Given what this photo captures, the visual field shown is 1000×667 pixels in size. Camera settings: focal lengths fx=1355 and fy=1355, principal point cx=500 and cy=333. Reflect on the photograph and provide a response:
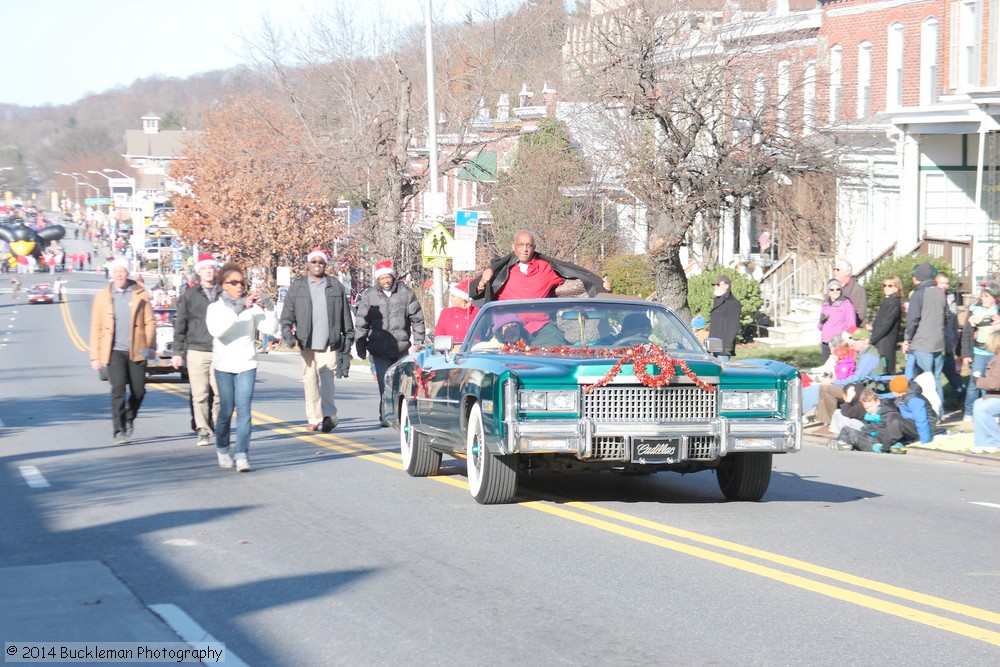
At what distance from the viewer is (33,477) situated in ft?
41.1

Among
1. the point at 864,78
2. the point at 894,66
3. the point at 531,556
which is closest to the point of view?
the point at 531,556

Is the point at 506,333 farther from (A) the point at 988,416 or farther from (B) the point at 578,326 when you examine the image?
(A) the point at 988,416

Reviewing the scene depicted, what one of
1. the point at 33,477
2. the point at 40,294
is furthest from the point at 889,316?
the point at 40,294

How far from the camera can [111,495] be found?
1123cm

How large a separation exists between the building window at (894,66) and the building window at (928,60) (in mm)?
740

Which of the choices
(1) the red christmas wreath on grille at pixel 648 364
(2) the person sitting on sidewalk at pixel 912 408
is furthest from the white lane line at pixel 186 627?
(2) the person sitting on sidewalk at pixel 912 408

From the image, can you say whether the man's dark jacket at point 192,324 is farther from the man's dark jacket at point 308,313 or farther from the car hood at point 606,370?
the car hood at point 606,370

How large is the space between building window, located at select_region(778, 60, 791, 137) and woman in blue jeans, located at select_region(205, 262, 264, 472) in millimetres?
13791

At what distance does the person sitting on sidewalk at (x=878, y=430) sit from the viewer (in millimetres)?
15609

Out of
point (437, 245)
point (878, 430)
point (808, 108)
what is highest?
point (808, 108)

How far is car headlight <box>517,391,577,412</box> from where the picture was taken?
9547mm

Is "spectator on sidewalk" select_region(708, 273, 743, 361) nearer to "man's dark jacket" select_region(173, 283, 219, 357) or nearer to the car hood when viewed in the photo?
"man's dark jacket" select_region(173, 283, 219, 357)

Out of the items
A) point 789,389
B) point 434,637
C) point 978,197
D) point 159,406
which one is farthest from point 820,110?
point 434,637

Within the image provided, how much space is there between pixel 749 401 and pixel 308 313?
6943 mm
